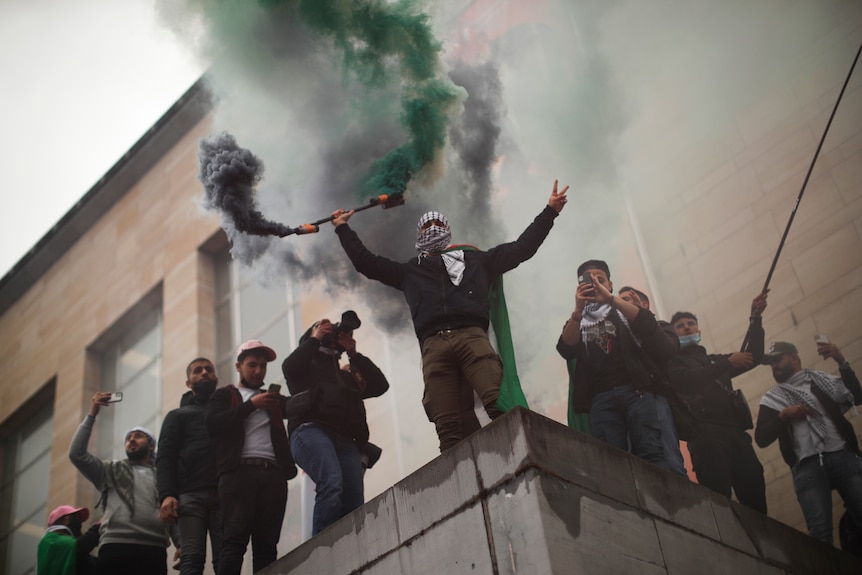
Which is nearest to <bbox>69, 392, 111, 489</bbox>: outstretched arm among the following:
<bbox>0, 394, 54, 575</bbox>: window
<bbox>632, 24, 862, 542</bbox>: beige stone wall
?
<bbox>632, 24, 862, 542</bbox>: beige stone wall

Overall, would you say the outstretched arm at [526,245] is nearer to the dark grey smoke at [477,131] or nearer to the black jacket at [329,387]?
the black jacket at [329,387]

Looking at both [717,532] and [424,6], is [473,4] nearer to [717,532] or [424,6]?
[424,6]

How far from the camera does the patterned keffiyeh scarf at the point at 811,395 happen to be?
7.84 m

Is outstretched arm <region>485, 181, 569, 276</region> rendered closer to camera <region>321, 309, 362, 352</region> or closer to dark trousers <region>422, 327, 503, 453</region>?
dark trousers <region>422, 327, 503, 453</region>

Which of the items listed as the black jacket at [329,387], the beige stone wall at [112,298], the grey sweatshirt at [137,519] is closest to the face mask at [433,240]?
the black jacket at [329,387]

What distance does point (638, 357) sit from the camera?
7164 millimetres

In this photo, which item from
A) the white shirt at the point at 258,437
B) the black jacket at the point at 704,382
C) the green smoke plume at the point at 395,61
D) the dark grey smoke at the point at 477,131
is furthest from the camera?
the dark grey smoke at the point at 477,131

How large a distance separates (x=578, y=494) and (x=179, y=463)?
125 inches

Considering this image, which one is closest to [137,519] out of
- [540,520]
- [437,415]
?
[437,415]

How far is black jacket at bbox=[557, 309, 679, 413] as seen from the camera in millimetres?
7062

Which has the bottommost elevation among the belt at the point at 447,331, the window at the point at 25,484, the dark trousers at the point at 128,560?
the dark trousers at the point at 128,560

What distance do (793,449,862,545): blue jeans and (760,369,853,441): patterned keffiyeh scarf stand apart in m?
0.19

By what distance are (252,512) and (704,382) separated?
326 cm

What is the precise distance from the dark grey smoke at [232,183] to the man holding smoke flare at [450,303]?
6.83 feet
